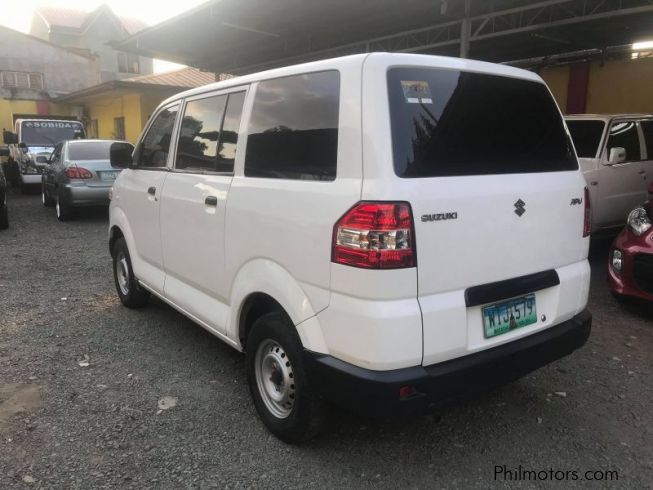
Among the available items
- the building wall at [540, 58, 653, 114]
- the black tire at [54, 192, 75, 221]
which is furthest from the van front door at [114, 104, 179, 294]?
the building wall at [540, 58, 653, 114]

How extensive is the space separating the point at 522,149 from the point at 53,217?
34.7 feet

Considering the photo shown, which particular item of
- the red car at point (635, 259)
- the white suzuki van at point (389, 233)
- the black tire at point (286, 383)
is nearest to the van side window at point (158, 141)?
the white suzuki van at point (389, 233)

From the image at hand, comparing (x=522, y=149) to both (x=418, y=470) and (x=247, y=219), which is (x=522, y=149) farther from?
(x=418, y=470)

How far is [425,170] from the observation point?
223cm

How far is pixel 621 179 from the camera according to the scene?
679 cm

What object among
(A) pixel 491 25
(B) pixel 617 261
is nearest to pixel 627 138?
(B) pixel 617 261

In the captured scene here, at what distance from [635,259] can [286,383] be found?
3.30 metres

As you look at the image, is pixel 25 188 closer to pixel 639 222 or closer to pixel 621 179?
pixel 621 179

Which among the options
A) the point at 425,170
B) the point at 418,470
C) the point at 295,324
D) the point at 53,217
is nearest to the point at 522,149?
the point at 425,170

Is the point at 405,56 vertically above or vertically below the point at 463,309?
above

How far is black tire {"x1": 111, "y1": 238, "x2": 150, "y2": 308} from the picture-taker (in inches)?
185

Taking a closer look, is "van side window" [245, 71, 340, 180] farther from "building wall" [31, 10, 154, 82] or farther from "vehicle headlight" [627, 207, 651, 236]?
"building wall" [31, 10, 154, 82]

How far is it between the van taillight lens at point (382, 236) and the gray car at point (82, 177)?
27.3 ft

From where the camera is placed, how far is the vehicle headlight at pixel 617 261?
14.8ft
